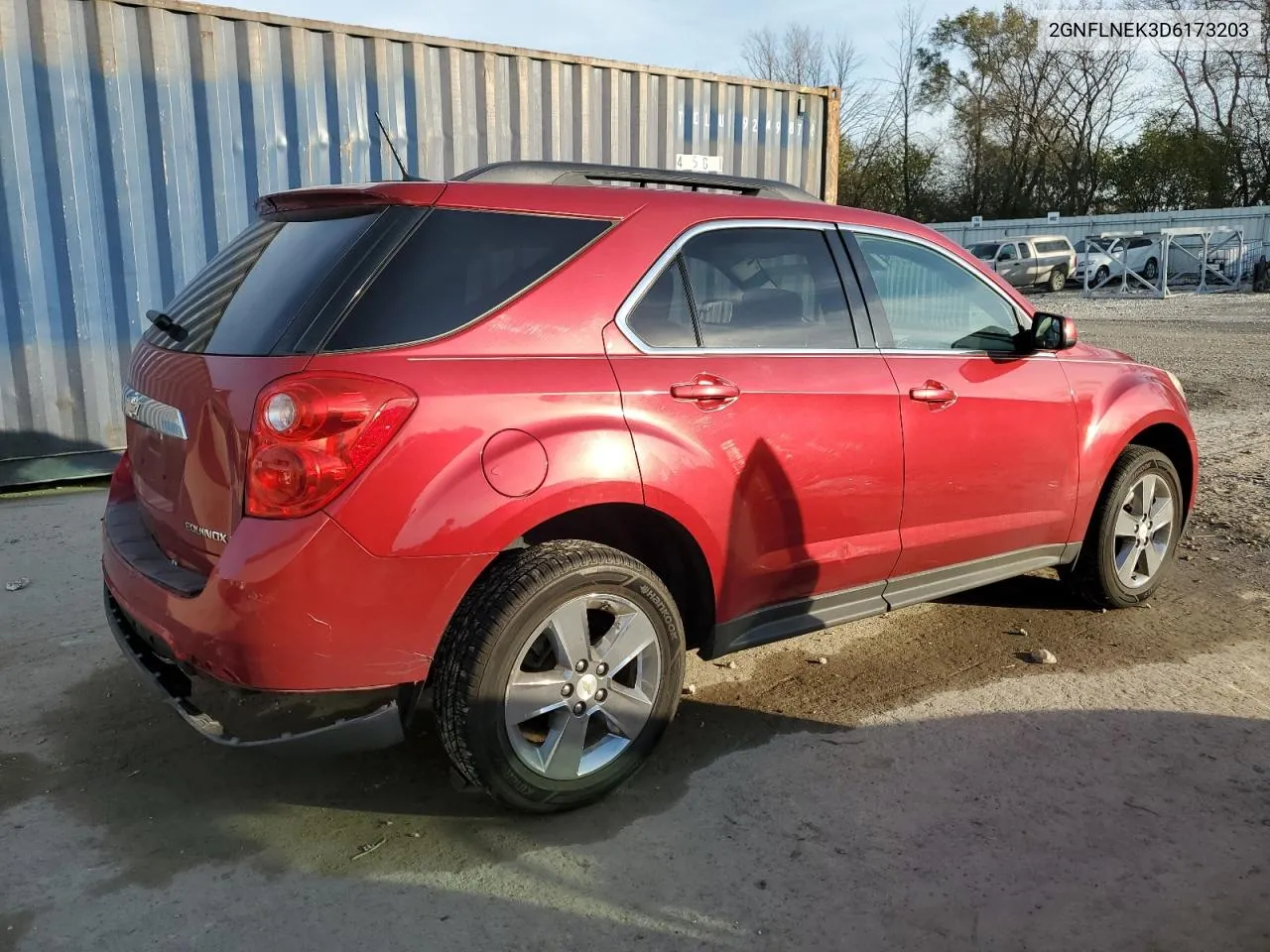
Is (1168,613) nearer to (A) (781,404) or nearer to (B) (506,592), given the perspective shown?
(A) (781,404)

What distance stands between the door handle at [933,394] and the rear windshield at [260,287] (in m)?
1.93

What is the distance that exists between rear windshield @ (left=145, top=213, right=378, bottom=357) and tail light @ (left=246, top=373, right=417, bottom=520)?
0.77ft

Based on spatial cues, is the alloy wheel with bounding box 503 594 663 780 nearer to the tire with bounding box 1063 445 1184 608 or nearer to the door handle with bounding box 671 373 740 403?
the door handle with bounding box 671 373 740 403

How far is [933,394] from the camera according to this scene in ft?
11.6

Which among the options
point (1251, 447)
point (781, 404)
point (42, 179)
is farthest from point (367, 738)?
point (1251, 447)

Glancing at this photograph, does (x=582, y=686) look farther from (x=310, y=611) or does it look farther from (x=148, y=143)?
(x=148, y=143)

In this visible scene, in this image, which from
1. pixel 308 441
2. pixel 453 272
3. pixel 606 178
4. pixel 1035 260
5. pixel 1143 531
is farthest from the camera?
Result: pixel 1035 260

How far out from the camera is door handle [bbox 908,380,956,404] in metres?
3.49

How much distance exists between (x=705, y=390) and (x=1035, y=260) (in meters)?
29.8

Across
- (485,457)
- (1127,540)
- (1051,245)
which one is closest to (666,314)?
(485,457)

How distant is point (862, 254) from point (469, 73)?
5.20 m

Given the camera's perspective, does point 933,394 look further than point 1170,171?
No

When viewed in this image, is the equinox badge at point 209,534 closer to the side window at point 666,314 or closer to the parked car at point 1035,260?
the side window at point 666,314

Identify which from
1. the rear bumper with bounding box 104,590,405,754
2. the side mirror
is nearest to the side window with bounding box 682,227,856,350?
the side mirror
